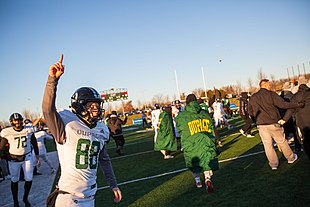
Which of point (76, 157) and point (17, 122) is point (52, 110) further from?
point (17, 122)

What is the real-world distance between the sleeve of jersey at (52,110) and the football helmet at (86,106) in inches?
13.4

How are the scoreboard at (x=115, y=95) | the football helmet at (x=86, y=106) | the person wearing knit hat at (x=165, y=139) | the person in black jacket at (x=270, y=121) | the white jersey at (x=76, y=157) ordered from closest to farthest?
the white jersey at (x=76, y=157) → the football helmet at (x=86, y=106) → the person in black jacket at (x=270, y=121) → the person wearing knit hat at (x=165, y=139) → the scoreboard at (x=115, y=95)

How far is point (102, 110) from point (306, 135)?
5255 millimetres

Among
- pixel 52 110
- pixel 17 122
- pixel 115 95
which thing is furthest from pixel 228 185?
pixel 115 95

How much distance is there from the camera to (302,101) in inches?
275

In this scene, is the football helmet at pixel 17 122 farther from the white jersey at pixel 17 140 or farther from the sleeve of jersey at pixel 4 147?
the sleeve of jersey at pixel 4 147

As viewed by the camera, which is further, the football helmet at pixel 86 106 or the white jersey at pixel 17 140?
the white jersey at pixel 17 140

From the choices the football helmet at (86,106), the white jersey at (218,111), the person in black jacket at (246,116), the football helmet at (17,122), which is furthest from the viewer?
the white jersey at (218,111)

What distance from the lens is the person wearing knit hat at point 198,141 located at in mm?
6363

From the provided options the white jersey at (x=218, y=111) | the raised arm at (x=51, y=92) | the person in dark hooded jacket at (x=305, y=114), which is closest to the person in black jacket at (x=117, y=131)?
the white jersey at (x=218, y=111)

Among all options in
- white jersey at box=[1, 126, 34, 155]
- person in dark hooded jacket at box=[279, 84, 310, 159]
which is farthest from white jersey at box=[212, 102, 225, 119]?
white jersey at box=[1, 126, 34, 155]

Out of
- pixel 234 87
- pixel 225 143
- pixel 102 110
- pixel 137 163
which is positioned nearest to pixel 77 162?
pixel 102 110

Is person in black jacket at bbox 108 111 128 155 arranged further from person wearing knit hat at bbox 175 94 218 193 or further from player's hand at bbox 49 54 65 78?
player's hand at bbox 49 54 65 78

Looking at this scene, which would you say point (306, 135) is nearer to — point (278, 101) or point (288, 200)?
point (278, 101)
